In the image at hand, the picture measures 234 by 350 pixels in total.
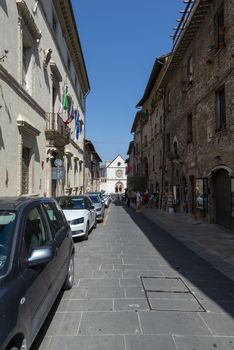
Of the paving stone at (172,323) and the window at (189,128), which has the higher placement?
the window at (189,128)

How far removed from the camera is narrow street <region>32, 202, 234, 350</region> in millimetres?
3795

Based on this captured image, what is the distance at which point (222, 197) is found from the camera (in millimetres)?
14250

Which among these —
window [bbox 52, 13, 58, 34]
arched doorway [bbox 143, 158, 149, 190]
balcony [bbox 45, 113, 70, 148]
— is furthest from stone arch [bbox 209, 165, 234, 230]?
arched doorway [bbox 143, 158, 149, 190]

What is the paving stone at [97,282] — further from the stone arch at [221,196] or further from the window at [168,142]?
the window at [168,142]

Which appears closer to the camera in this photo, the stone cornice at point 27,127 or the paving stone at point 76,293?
the paving stone at point 76,293

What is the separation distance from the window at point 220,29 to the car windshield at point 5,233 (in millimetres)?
12323

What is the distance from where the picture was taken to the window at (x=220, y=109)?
14.0 metres

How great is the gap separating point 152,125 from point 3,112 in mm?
24972

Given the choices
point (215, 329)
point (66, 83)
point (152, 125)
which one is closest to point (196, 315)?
point (215, 329)

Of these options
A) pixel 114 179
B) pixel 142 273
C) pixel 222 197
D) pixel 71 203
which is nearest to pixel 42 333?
pixel 142 273

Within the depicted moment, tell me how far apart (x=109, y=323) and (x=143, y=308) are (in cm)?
70

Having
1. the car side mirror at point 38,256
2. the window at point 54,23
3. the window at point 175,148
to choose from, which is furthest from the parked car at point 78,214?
the window at point 54,23

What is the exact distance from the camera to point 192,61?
18.4m

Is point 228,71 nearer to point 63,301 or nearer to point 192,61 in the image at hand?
point 192,61
